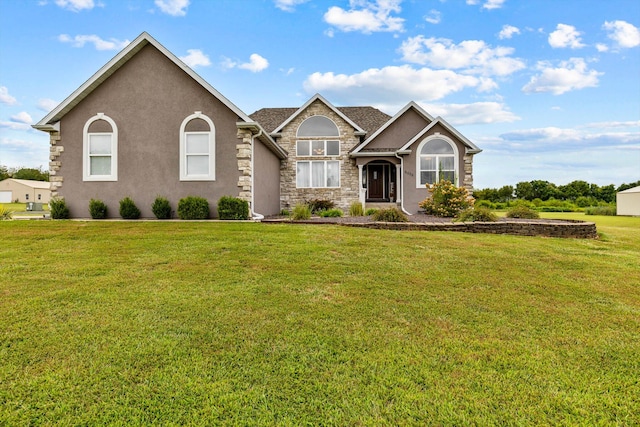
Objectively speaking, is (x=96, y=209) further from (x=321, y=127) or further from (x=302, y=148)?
(x=321, y=127)

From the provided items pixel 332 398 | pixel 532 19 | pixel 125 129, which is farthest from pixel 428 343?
pixel 532 19

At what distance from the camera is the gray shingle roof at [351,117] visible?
21.5 metres

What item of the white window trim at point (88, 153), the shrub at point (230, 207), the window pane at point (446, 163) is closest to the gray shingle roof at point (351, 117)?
the window pane at point (446, 163)

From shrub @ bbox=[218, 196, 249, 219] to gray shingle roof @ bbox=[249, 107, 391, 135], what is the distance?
10116 millimetres

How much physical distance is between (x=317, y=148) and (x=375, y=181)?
4.29 m

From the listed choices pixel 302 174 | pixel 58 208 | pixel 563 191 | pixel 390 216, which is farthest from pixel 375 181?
pixel 563 191

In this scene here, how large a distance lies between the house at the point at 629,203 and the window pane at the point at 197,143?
31.3 metres

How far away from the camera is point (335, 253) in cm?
706

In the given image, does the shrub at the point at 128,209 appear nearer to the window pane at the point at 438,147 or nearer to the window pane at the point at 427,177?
the window pane at the point at 427,177

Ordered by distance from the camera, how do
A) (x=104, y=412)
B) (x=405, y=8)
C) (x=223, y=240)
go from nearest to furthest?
(x=104, y=412) → (x=223, y=240) → (x=405, y=8)

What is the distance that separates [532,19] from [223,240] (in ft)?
50.5

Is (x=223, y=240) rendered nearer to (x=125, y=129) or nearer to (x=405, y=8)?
(x=125, y=129)

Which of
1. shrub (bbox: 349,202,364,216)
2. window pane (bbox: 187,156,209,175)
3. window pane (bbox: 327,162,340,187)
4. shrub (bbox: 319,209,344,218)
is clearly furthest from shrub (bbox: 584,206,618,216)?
window pane (bbox: 187,156,209,175)

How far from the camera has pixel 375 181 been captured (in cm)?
2148
